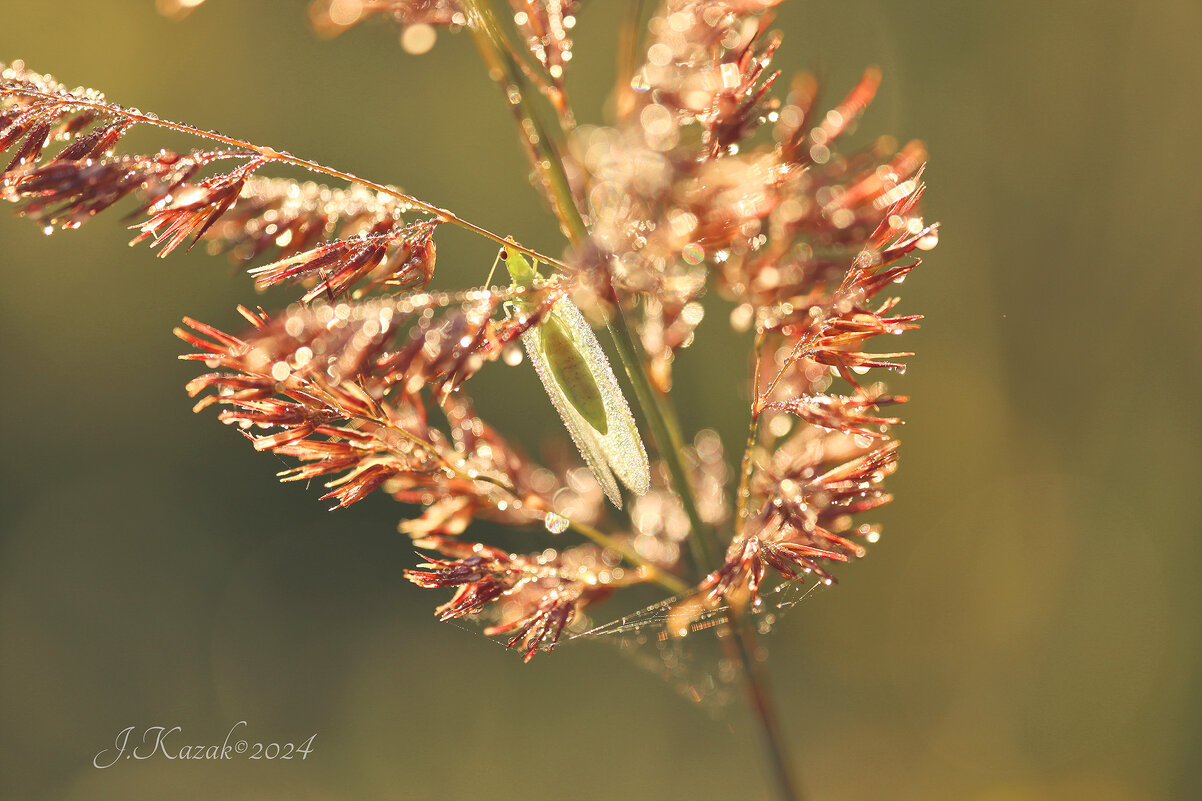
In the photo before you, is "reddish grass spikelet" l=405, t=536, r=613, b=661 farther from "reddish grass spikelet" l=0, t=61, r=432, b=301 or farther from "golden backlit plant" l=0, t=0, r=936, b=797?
"reddish grass spikelet" l=0, t=61, r=432, b=301

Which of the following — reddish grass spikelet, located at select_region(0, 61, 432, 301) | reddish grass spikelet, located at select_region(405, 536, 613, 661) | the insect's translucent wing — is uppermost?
reddish grass spikelet, located at select_region(0, 61, 432, 301)

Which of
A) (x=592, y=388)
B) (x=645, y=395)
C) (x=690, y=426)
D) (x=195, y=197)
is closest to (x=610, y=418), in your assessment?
(x=592, y=388)

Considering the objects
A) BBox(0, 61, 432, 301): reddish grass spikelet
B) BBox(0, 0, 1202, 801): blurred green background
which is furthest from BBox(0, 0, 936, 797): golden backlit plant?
BBox(0, 0, 1202, 801): blurred green background

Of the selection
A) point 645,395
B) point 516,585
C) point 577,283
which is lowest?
point 516,585

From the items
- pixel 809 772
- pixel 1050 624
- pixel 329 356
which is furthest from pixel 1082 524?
pixel 329 356

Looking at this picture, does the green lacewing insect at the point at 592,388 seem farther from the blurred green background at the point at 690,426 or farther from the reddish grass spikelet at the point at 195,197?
the blurred green background at the point at 690,426

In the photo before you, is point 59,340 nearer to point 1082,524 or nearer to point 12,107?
point 12,107

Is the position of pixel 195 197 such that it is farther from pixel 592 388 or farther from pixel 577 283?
pixel 592 388
